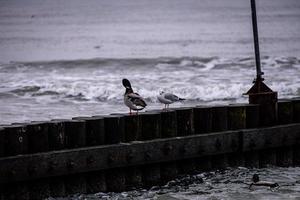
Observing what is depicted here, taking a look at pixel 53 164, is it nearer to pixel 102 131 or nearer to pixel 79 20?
pixel 102 131

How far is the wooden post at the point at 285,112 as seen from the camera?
9820 mm

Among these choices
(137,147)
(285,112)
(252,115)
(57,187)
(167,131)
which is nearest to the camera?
(57,187)

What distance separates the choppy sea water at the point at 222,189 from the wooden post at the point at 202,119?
590mm

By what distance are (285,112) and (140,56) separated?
28.4 meters

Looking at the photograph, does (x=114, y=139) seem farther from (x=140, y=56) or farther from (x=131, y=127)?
(x=140, y=56)

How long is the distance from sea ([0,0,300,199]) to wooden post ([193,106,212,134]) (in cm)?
122

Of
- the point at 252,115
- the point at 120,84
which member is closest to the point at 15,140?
the point at 252,115

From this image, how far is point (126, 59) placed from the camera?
3588 cm

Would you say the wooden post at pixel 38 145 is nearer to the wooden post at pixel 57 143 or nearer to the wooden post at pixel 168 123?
the wooden post at pixel 57 143

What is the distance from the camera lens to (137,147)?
8469mm

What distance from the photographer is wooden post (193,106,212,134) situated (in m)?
9.12

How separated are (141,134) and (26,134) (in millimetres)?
1529

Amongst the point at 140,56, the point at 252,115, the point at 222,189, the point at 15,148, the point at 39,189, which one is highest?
the point at 140,56

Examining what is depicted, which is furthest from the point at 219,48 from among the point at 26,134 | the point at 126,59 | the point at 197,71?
the point at 26,134
